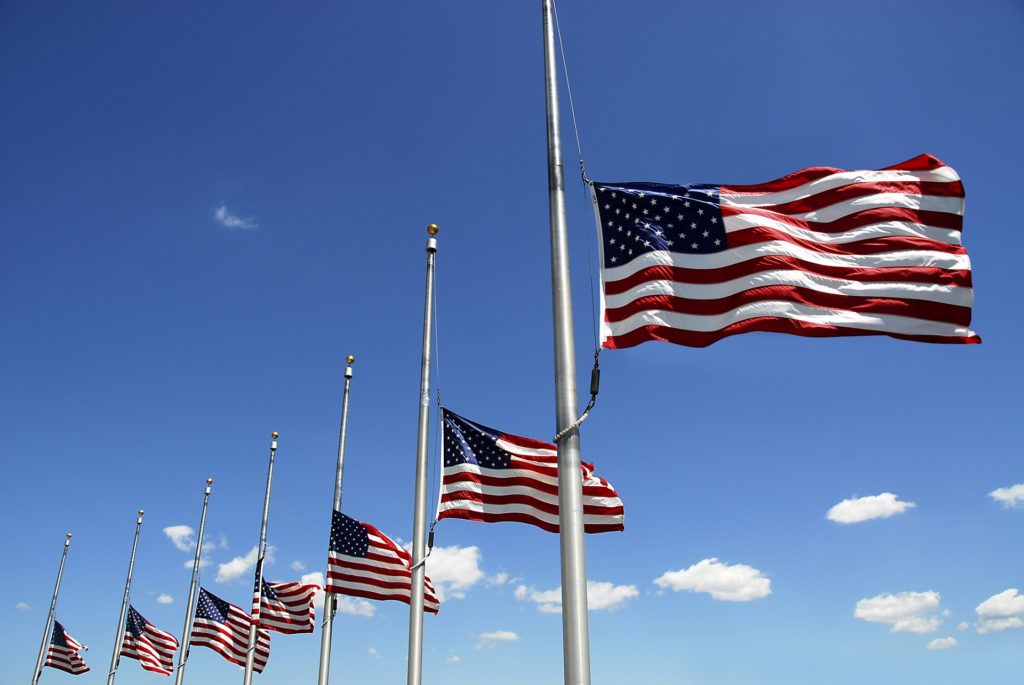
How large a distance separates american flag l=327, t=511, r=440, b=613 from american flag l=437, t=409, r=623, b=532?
5.89m

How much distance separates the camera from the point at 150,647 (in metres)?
45.3

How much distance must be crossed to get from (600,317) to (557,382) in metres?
1.32

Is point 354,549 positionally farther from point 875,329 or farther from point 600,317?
point 875,329

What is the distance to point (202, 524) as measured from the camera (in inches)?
1722

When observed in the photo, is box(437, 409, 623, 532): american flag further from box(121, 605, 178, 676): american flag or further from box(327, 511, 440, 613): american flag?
box(121, 605, 178, 676): american flag

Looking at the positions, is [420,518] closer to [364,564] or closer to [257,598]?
[364,564]

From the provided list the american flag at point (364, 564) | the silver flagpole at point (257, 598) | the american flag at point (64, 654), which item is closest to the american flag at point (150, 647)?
the american flag at point (64, 654)

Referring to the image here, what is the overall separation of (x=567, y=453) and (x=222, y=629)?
32.0 meters

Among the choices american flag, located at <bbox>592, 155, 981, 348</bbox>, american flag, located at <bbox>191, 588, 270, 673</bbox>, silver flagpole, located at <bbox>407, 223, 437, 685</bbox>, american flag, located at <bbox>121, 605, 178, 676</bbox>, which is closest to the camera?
american flag, located at <bbox>592, 155, 981, 348</bbox>

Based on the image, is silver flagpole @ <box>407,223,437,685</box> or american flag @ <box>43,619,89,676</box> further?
american flag @ <box>43,619,89,676</box>

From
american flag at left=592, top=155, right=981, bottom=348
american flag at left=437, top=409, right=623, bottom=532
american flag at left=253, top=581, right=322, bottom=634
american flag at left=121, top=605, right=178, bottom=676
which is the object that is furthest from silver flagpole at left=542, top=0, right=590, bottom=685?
american flag at left=121, top=605, right=178, bottom=676

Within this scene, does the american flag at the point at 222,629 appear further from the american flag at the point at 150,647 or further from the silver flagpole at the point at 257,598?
the american flag at the point at 150,647

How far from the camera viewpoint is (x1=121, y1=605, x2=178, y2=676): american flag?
146 ft

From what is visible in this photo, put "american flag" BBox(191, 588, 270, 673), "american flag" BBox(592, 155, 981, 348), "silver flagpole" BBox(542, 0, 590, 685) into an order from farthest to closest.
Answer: "american flag" BBox(191, 588, 270, 673) < "american flag" BBox(592, 155, 981, 348) < "silver flagpole" BBox(542, 0, 590, 685)
